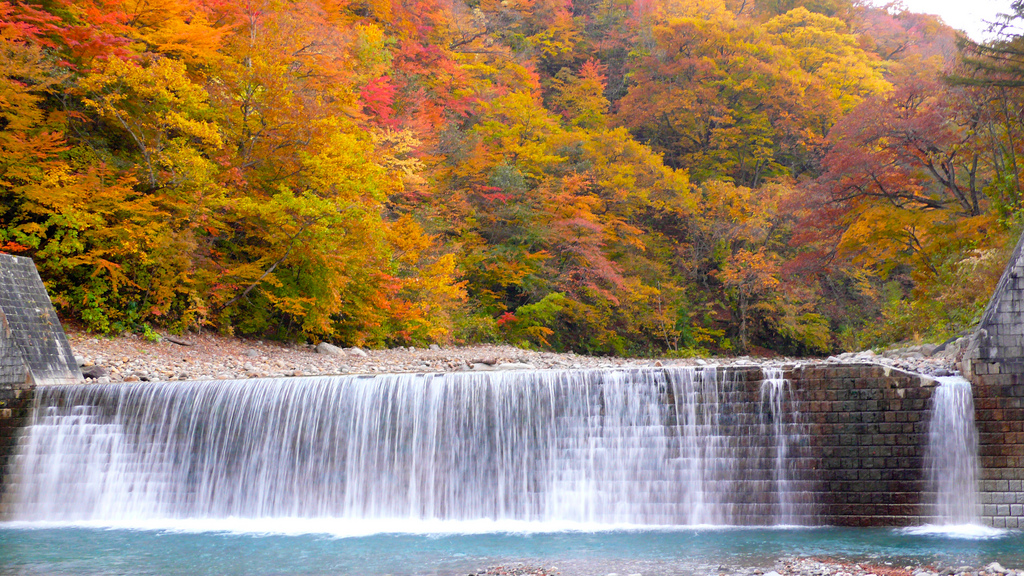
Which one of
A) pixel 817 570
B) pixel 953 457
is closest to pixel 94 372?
pixel 817 570

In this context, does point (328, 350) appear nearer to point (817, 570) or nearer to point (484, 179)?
point (484, 179)

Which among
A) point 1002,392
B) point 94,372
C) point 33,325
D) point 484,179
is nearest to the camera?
point 1002,392

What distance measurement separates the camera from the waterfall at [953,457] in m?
8.30

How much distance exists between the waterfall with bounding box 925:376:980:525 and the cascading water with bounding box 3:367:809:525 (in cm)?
160

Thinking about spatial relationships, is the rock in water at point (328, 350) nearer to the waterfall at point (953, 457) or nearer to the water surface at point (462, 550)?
the water surface at point (462, 550)

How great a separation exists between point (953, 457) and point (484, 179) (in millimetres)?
17721

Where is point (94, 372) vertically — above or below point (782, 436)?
above

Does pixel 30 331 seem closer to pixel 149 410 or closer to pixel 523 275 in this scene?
pixel 149 410

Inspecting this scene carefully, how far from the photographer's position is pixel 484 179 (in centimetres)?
2395

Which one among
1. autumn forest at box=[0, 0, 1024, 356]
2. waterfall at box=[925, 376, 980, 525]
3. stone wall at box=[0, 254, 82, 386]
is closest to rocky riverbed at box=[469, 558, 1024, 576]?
waterfall at box=[925, 376, 980, 525]

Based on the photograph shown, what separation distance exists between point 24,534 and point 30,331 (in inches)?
129

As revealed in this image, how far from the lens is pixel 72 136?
14078 mm

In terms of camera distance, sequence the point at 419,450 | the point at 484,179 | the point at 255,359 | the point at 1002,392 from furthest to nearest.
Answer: the point at 484,179
the point at 255,359
the point at 419,450
the point at 1002,392

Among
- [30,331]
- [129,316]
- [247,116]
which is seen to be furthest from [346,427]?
[247,116]
